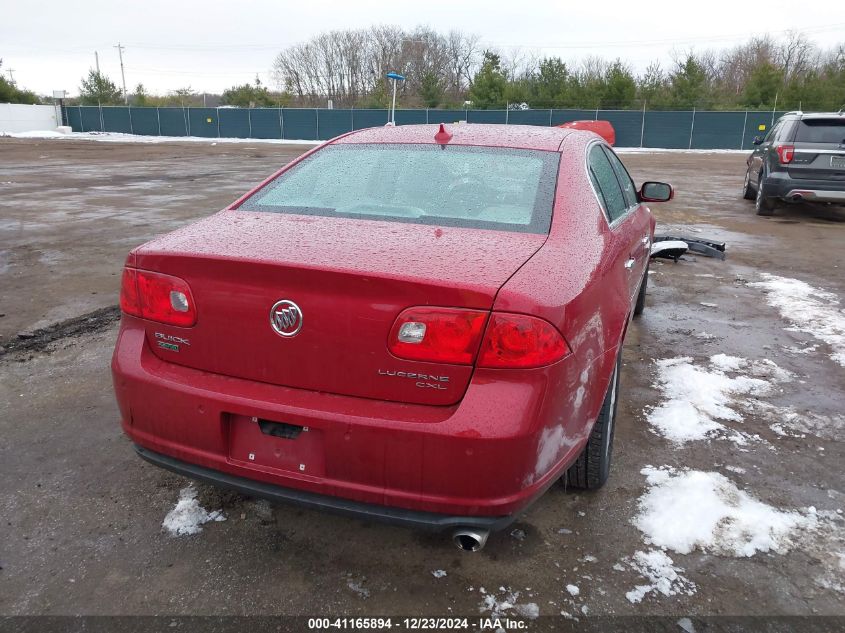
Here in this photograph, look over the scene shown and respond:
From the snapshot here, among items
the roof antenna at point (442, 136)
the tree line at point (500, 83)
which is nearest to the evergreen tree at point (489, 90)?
the tree line at point (500, 83)

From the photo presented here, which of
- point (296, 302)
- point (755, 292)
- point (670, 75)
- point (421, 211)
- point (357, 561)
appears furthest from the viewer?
point (670, 75)

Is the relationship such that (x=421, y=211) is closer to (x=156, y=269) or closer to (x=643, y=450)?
(x=156, y=269)

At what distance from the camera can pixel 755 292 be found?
638 centimetres

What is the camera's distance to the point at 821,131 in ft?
33.2

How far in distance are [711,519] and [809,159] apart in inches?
368

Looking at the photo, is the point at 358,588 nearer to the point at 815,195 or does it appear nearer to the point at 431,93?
the point at 815,195

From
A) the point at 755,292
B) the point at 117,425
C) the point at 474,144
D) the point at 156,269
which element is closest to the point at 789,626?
the point at 474,144

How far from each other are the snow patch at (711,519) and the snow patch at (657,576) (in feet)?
0.30

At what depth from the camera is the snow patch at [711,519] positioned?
101 inches

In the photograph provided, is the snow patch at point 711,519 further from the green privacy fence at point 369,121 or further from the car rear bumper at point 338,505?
the green privacy fence at point 369,121

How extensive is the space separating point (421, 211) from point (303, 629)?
1.55 m

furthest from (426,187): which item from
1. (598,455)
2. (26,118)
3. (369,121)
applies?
(26,118)

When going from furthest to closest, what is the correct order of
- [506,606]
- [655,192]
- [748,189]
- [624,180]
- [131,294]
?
[748,189]
[655,192]
[624,180]
[131,294]
[506,606]

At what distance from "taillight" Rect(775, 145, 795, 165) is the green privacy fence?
3085 cm
